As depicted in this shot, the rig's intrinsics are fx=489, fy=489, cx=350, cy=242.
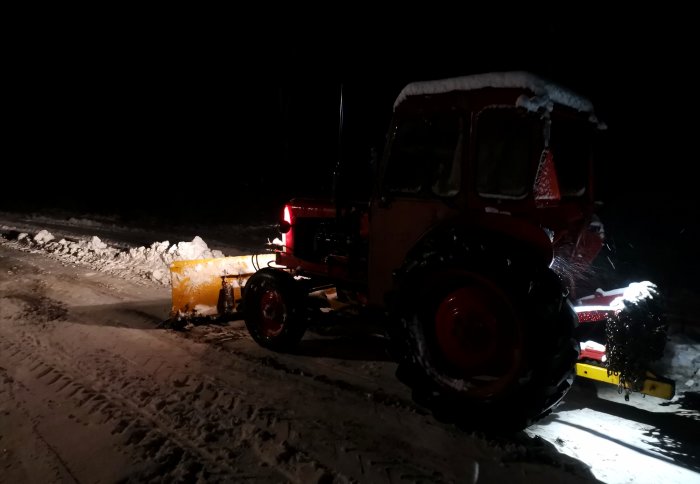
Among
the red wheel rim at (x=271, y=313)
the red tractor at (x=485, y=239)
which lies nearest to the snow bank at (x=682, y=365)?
the red tractor at (x=485, y=239)

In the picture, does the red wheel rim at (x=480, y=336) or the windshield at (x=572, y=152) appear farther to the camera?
the windshield at (x=572, y=152)

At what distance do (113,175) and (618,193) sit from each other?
2583 cm

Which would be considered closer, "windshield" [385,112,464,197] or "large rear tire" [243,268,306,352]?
"windshield" [385,112,464,197]

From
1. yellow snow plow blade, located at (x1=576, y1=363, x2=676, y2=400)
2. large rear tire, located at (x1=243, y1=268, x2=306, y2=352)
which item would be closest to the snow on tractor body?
yellow snow plow blade, located at (x1=576, y1=363, x2=676, y2=400)

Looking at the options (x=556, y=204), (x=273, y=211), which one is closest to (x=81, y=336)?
(x=556, y=204)

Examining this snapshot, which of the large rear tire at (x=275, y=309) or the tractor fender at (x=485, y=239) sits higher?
the tractor fender at (x=485, y=239)

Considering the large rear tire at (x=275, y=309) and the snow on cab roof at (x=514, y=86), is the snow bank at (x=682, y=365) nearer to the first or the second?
the snow on cab roof at (x=514, y=86)

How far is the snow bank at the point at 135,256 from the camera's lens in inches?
326

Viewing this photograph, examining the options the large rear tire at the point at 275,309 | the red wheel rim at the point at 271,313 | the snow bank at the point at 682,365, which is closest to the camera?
the snow bank at the point at 682,365

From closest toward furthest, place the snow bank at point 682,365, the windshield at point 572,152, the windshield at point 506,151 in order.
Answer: the windshield at point 506,151 < the windshield at point 572,152 < the snow bank at point 682,365

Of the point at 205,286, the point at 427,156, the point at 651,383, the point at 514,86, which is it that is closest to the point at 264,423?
the point at 427,156

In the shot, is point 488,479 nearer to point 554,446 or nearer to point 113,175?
point 554,446

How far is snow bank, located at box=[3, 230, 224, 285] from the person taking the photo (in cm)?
828

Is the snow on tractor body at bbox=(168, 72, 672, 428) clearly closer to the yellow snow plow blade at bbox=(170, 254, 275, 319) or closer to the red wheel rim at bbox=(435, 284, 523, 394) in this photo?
the red wheel rim at bbox=(435, 284, 523, 394)
